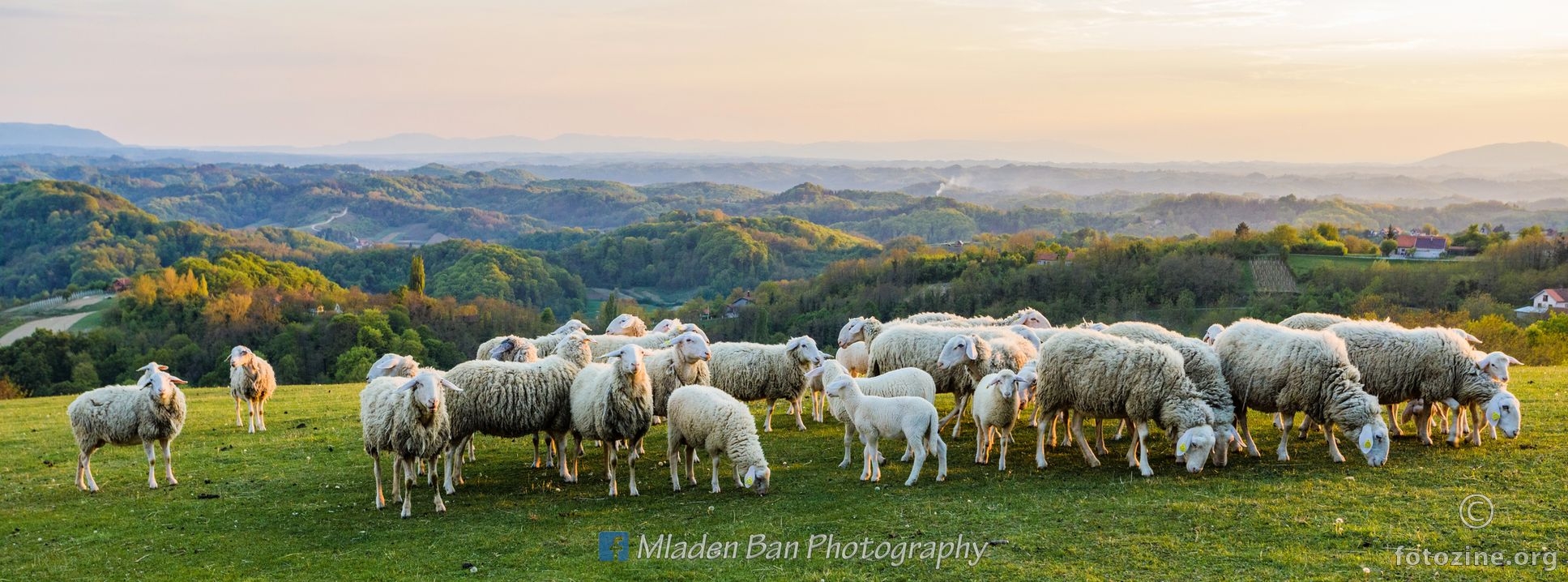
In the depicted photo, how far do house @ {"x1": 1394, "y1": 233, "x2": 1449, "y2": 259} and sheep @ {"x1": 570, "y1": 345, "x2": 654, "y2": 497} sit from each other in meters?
87.4

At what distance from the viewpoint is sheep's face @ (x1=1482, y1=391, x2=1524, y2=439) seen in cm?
1287

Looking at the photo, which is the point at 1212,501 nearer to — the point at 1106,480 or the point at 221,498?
the point at 1106,480

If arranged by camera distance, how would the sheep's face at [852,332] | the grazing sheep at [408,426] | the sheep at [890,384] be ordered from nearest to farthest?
the grazing sheep at [408,426] → the sheep at [890,384] → the sheep's face at [852,332]

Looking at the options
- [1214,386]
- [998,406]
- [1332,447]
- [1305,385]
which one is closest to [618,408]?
[998,406]

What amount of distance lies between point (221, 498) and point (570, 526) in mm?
5565

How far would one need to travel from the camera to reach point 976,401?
13.7 m

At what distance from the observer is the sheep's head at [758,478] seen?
12.1 metres

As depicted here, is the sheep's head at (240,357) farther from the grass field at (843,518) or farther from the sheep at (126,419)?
the sheep at (126,419)

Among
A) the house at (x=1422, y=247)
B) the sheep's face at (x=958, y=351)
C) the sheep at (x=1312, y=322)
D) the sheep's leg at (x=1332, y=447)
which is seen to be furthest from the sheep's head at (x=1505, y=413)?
the house at (x=1422, y=247)

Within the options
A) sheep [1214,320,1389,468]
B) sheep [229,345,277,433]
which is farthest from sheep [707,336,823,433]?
sheep [229,345,277,433]

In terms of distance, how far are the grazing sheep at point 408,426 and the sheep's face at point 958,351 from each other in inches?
289

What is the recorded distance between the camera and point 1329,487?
36.4 feet

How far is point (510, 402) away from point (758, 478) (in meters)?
3.86

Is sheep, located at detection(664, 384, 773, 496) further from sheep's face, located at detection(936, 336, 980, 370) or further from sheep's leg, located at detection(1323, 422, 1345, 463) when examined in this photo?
sheep's leg, located at detection(1323, 422, 1345, 463)
